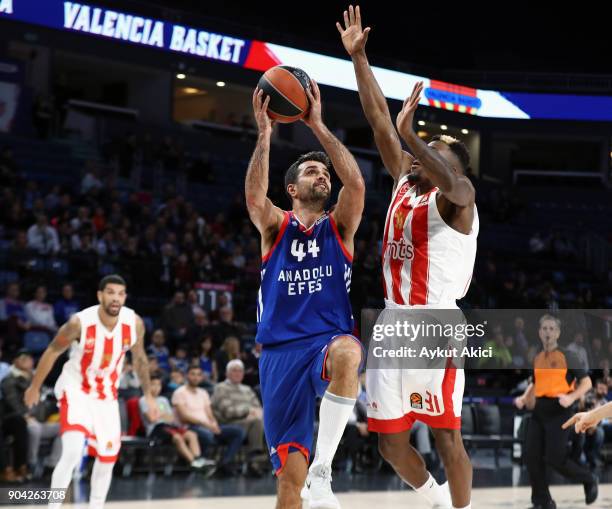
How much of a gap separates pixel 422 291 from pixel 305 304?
66cm

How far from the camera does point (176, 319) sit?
1413 centimetres

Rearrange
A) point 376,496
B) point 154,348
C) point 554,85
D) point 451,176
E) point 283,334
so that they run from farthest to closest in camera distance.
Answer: point 554,85, point 154,348, point 376,496, point 283,334, point 451,176

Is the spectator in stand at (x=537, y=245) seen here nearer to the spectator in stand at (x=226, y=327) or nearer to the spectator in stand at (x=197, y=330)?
the spectator in stand at (x=226, y=327)

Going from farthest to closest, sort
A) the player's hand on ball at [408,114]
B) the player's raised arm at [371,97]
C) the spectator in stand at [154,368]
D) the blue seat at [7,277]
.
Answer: the blue seat at [7,277] → the spectator in stand at [154,368] → the player's raised arm at [371,97] → the player's hand on ball at [408,114]

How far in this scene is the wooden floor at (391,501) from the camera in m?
8.71

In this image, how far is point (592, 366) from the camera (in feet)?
56.0

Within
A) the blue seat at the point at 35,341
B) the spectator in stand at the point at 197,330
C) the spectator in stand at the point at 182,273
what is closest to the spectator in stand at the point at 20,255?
the blue seat at the point at 35,341

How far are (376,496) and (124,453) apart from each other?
2973 millimetres

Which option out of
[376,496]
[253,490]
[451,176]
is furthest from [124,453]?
[451,176]

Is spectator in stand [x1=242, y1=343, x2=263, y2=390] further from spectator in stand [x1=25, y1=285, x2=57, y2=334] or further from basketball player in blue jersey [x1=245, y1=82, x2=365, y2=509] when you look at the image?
basketball player in blue jersey [x1=245, y1=82, x2=365, y2=509]

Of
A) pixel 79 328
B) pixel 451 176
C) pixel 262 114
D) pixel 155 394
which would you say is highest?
pixel 262 114

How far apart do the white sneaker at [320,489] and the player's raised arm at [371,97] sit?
1.90 metres

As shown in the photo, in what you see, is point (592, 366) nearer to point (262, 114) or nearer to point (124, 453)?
point (124, 453)

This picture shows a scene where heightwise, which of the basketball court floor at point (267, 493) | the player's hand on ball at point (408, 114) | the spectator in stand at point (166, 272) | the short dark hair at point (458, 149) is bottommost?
the basketball court floor at point (267, 493)
